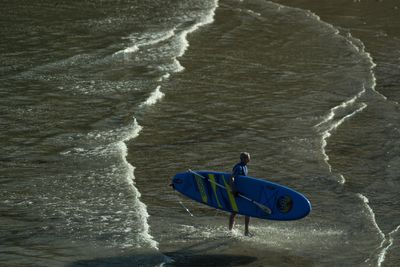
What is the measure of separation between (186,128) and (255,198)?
27.1 feet

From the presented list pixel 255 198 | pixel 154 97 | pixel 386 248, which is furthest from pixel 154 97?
pixel 386 248

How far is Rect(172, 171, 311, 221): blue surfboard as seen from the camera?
62.8 ft

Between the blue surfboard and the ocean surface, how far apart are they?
58 cm

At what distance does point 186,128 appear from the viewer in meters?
27.4

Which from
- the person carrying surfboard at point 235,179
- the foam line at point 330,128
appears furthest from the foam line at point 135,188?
the foam line at point 330,128

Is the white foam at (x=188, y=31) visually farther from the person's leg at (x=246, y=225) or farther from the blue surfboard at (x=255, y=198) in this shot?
the person's leg at (x=246, y=225)

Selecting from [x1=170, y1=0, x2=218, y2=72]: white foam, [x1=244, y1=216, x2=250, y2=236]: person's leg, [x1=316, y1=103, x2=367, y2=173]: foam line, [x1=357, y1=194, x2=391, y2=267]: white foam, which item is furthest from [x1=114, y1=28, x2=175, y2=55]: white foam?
[x1=244, y1=216, x2=250, y2=236]: person's leg

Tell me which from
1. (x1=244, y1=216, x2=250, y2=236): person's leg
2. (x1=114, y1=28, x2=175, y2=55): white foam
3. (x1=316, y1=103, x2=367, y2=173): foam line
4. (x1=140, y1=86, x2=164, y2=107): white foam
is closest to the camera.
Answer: (x1=244, y1=216, x2=250, y2=236): person's leg

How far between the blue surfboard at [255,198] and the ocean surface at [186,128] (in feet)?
1.90

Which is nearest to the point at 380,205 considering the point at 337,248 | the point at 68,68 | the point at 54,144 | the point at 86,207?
the point at 337,248

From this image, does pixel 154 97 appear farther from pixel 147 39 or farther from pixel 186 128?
pixel 147 39

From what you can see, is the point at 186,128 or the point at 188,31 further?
the point at 188,31

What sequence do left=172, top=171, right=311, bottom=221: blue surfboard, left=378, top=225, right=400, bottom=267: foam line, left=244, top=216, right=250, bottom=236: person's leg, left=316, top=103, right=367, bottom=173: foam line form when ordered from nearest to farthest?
left=378, top=225, right=400, bottom=267: foam line < left=172, top=171, right=311, bottom=221: blue surfboard < left=244, top=216, right=250, bottom=236: person's leg < left=316, top=103, right=367, bottom=173: foam line

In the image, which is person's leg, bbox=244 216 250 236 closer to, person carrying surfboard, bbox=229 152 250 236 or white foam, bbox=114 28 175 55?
person carrying surfboard, bbox=229 152 250 236
